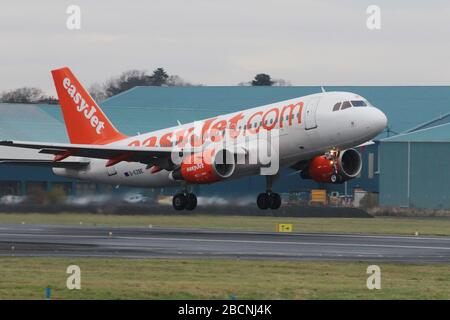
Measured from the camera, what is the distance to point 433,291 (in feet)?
94.5

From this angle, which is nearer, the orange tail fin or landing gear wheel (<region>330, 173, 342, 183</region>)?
landing gear wheel (<region>330, 173, 342, 183</region>)

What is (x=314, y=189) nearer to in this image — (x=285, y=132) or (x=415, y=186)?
(x=415, y=186)

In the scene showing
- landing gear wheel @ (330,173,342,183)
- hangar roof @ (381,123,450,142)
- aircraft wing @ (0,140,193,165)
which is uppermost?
hangar roof @ (381,123,450,142)

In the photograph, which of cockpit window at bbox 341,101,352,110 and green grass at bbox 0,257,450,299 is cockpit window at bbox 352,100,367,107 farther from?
green grass at bbox 0,257,450,299

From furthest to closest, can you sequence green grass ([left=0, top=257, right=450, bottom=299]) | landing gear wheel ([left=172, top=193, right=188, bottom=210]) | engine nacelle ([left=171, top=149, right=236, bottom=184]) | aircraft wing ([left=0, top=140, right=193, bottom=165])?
landing gear wheel ([left=172, top=193, right=188, bottom=210]) < aircraft wing ([left=0, top=140, right=193, bottom=165]) < engine nacelle ([left=171, top=149, right=236, bottom=184]) < green grass ([left=0, top=257, right=450, bottom=299])

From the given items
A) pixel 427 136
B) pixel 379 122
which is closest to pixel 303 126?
pixel 379 122

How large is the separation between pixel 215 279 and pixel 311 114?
20.7 m

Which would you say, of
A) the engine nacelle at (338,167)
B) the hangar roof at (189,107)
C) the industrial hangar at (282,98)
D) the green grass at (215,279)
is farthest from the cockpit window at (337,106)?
the hangar roof at (189,107)

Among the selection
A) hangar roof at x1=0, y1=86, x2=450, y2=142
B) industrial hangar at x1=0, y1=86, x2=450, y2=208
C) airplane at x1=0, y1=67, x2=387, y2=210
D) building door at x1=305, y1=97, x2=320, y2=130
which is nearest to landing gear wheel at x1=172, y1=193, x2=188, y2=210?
airplane at x1=0, y1=67, x2=387, y2=210

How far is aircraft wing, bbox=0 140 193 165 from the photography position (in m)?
53.8

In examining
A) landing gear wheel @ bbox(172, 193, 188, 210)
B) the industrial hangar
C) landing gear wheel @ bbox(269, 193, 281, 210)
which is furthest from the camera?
the industrial hangar

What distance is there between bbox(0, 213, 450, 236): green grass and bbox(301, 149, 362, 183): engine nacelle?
2597 mm

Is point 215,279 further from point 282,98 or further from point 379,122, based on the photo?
point 282,98
